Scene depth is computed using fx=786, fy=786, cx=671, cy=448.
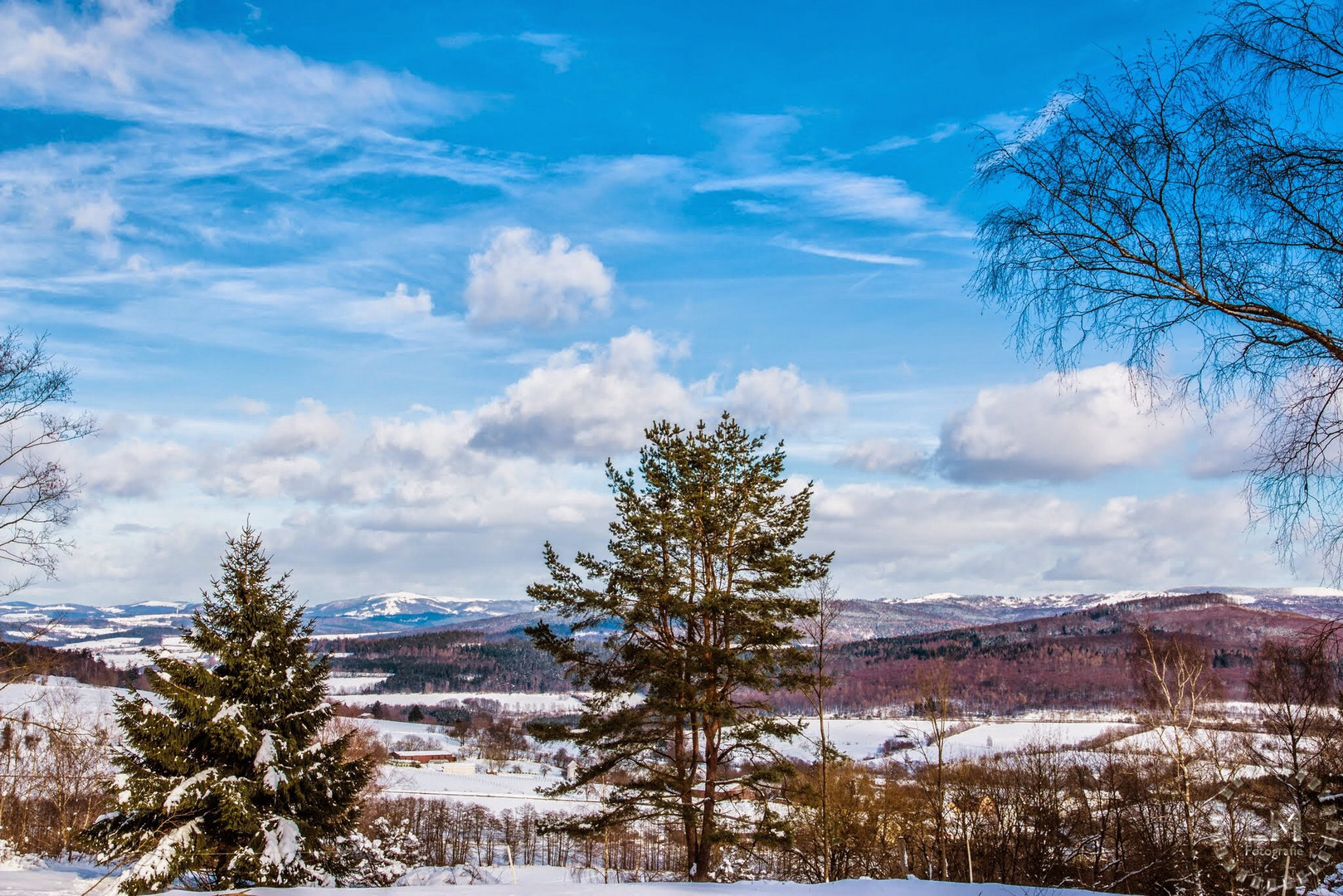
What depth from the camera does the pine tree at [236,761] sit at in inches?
587

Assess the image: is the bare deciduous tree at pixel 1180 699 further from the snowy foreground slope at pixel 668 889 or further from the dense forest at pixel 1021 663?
the dense forest at pixel 1021 663

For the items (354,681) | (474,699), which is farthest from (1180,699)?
(354,681)

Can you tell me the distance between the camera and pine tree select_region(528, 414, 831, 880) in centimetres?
1633

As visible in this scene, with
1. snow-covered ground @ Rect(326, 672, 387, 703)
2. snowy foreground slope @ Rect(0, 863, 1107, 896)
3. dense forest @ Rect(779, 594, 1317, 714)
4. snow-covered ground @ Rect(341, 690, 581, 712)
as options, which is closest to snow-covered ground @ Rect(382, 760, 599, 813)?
dense forest @ Rect(779, 594, 1317, 714)

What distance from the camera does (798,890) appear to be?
10.5 m

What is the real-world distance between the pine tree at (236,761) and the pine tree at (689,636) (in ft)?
16.5

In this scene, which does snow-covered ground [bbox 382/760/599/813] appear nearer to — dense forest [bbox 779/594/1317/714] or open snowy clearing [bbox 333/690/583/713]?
dense forest [bbox 779/594/1317/714]

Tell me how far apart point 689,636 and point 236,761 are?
963 cm

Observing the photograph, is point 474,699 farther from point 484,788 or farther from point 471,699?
point 484,788

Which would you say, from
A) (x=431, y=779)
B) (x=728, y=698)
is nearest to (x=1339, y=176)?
(x=728, y=698)

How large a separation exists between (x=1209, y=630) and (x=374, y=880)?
77.8 m

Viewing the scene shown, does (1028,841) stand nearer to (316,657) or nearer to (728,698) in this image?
(728,698)

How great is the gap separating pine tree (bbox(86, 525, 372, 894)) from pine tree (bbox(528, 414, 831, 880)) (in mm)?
5036

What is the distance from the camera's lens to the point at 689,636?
1728 cm
